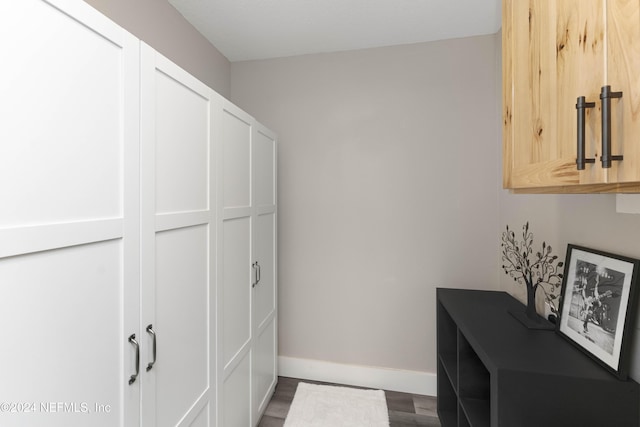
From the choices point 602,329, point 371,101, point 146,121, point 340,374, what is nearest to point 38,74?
point 146,121

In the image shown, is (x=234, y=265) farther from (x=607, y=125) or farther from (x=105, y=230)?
(x=607, y=125)

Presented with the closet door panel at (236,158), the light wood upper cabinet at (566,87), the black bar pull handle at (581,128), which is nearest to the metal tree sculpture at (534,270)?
the light wood upper cabinet at (566,87)

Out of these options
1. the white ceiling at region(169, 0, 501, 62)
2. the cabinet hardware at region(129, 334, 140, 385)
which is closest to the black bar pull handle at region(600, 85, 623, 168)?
the cabinet hardware at region(129, 334, 140, 385)

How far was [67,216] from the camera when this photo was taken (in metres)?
0.72

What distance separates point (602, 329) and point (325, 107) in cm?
207

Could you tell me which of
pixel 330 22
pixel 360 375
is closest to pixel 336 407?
pixel 360 375

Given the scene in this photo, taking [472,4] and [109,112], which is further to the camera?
[472,4]

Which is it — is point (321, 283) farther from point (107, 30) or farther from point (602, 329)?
point (107, 30)

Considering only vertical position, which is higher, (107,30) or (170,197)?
(107,30)

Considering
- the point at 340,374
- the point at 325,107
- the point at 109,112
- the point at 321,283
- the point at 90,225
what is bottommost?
the point at 340,374

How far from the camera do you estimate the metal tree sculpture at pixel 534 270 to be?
4.86 feet

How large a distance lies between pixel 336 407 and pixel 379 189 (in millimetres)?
1571

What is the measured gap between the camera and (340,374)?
2.39 metres

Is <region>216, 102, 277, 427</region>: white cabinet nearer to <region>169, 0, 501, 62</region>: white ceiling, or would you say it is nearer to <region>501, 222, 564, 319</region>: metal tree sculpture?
<region>169, 0, 501, 62</region>: white ceiling
